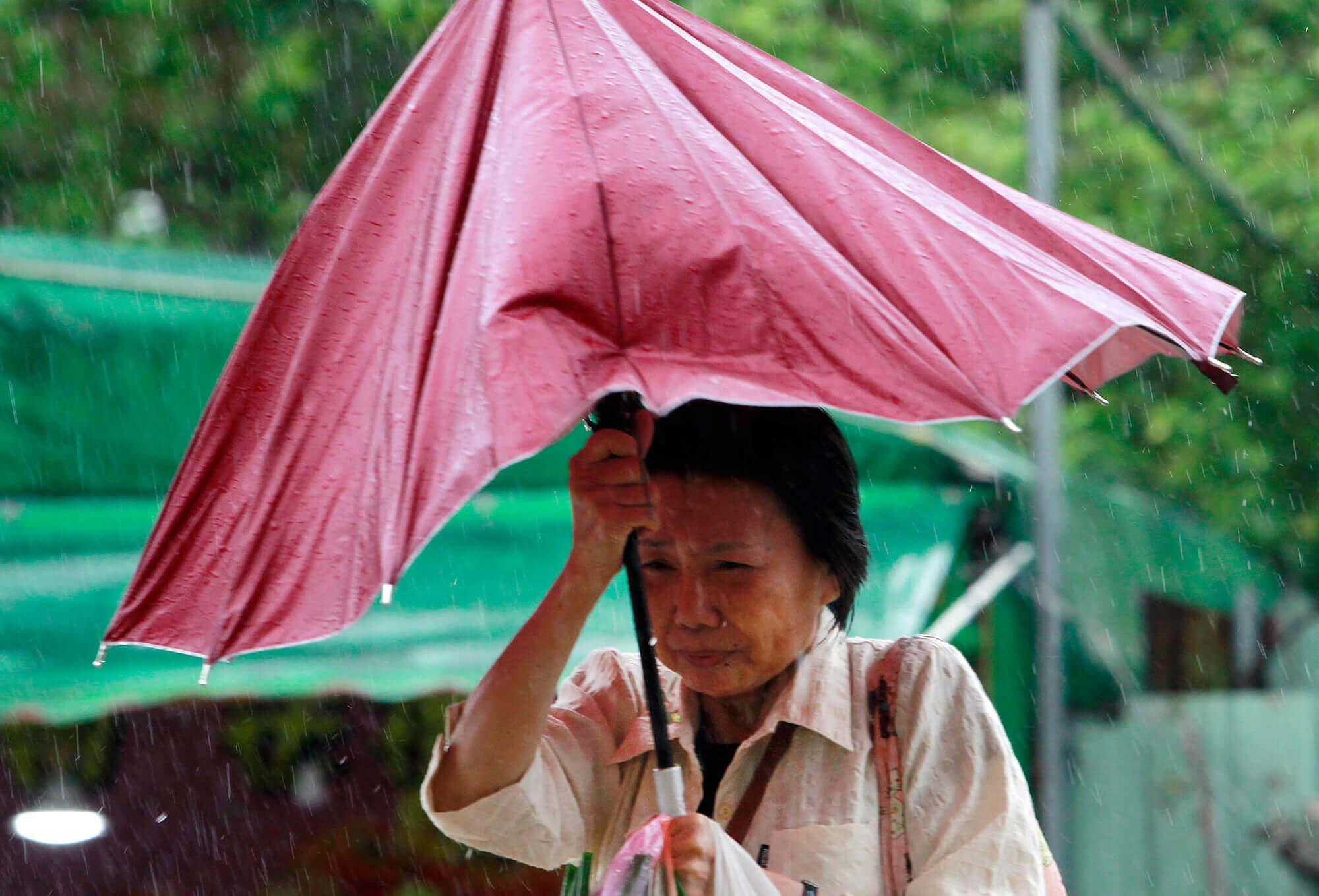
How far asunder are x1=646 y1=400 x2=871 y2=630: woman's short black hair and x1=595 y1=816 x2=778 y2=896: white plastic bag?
49 cm

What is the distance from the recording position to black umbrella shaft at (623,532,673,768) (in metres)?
1.90

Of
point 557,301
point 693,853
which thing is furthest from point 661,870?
point 557,301

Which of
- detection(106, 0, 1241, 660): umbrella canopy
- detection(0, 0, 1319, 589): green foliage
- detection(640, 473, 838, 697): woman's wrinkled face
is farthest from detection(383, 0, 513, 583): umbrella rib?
detection(0, 0, 1319, 589): green foliage

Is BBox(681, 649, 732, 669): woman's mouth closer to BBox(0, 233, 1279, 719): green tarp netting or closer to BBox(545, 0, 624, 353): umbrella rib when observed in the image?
BBox(545, 0, 624, 353): umbrella rib

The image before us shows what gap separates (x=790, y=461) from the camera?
2105mm

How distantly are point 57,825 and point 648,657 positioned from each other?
2.25 m

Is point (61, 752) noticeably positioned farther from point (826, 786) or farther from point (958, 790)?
point (958, 790)

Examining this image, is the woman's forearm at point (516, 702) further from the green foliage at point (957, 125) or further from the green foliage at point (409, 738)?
the green foliage at point (957, 125)

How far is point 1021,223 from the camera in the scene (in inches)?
76.6

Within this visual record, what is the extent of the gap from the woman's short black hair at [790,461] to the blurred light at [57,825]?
2.22 metres

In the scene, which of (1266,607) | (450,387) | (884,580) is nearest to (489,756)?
(450,387)

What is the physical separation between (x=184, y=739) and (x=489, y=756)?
2050 mm

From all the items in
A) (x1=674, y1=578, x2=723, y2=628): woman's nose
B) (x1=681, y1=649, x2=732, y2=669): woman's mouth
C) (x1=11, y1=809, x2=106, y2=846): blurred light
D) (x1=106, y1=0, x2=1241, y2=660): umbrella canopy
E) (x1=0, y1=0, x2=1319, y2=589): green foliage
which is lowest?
(x1=11, y1=809, x2=106, y2=846): blurred light

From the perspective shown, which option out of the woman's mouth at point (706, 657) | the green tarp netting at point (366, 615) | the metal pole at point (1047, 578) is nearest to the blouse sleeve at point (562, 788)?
the woman's mouth at point (706, 657)
